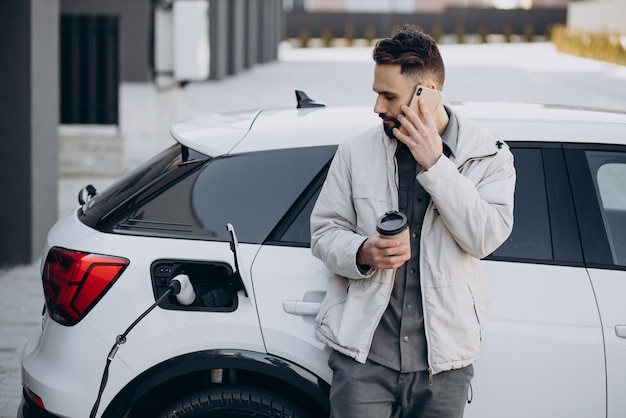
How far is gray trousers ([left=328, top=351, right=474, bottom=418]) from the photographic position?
2.88 m

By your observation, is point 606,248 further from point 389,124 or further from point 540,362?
point 389,124

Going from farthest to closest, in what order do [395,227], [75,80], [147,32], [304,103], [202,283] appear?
1. [147,32]
2. [75,80]
3. [304,103]
4. [202,283]
5. [395,227]

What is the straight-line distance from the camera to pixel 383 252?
8.92 ft

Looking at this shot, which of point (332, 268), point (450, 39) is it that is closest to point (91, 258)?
point (332, 268)

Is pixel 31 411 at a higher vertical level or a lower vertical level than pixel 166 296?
lower

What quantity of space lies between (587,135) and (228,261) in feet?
4.07

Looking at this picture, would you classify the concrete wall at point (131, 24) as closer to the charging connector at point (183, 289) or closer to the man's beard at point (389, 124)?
the charging connector at point (183, 289)

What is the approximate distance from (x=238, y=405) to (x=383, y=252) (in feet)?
2.54

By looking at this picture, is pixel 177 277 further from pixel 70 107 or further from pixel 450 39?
pixel 450 39

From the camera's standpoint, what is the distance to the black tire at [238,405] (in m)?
3.16

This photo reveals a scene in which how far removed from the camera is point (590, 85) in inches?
973

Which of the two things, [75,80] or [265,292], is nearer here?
[265,292]

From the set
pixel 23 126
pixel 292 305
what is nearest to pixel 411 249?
pixel 292 305

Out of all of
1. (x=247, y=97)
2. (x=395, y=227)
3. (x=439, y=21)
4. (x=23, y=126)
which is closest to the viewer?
(x=395, y=227)
